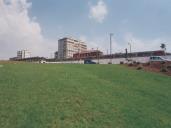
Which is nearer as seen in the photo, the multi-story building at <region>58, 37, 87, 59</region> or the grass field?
the grass field

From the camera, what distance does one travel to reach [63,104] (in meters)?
14.2

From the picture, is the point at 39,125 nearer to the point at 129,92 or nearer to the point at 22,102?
the point at 22,102

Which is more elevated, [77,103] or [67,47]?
[67,47]

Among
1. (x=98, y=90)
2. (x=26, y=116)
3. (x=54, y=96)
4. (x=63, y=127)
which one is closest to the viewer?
(x=63, y=127)

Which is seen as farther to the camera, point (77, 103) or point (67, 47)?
point (67, 47)

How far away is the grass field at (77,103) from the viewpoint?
1223 centimetres

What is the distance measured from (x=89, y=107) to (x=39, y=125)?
10.7 feet

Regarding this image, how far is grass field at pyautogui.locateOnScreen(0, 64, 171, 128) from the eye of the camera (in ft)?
40.1

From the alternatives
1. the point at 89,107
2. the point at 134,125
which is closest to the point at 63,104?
the point at 89,107

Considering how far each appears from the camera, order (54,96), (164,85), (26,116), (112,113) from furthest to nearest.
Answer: (164,85) → (54,96) → (112,113) → (26,116)

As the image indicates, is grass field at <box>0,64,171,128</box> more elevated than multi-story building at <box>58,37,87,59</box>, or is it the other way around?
multi-story building at <box>58,37,87,59</box>

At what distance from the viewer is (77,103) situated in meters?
14.5

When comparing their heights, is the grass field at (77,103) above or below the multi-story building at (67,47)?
below

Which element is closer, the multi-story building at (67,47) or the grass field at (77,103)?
the grass field at (77,103)
